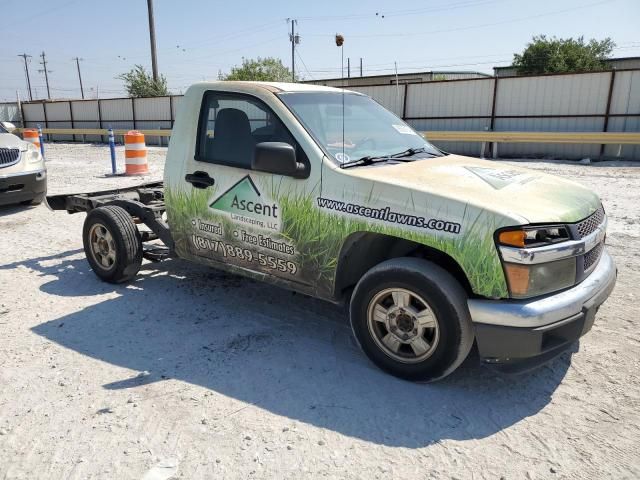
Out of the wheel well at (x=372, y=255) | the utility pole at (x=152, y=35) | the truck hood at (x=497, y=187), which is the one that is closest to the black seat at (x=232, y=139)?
the truck hood at (x=497, y=187)

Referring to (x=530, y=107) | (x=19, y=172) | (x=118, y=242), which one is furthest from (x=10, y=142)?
(x=530, y=107)

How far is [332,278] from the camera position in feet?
12.1

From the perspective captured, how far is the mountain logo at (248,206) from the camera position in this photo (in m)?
3.88

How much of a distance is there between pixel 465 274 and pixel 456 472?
114 cm

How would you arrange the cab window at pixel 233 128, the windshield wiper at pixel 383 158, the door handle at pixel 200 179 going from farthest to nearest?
1. the door handle at pixel 200 179
2. the cab window at pixel 233 128
3. the windshield wiper at pixel 383 158

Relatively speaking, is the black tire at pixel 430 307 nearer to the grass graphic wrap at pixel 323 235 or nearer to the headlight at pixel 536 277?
the grass graphic wrap at pixel 323 235

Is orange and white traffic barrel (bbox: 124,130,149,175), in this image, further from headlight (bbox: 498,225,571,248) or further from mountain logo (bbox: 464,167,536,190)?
headlight (bbox: 498,225,571,248)

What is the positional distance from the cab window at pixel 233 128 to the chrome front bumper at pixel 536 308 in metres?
1.96

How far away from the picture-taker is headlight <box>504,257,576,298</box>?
294cm

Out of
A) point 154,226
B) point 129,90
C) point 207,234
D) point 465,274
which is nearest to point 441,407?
point 465,274

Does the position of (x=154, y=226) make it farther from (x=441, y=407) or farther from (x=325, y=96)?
(x=441, y=407)

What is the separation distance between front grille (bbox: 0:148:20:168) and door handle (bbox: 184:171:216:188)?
233 inches

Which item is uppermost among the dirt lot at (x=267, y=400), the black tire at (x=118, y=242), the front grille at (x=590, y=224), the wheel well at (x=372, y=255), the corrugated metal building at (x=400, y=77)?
the corrugated metal building at (x=400, y=77)

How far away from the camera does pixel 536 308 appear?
2.93m
